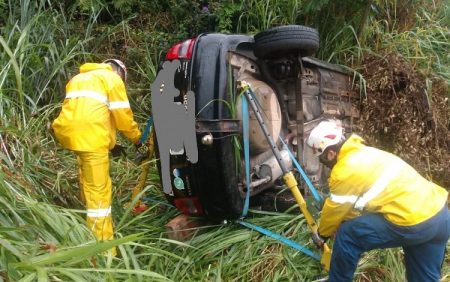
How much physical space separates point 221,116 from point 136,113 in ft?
7.24

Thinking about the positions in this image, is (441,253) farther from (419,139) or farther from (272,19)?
(272,19)

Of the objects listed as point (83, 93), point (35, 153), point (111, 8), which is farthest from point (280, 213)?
point (111, 8)

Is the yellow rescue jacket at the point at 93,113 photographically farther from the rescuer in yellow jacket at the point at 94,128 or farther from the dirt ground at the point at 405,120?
the dirt ground at the point at 405,120

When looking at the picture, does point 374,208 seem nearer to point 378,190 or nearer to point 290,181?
point 378,190

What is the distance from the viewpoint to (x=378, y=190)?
286cm

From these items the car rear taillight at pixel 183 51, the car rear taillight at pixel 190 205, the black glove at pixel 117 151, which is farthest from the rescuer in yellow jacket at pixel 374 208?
the black glove at pixel 117 151

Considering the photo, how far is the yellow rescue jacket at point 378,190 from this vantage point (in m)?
2.85

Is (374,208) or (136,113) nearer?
(374,208)

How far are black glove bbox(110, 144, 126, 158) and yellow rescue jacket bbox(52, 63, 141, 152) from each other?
0.35m

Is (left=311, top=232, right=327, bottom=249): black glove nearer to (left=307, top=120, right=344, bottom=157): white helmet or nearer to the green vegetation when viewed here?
the green vegetation

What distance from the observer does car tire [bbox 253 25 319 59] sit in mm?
3387

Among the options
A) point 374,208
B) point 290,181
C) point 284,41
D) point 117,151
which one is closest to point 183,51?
point 284,41

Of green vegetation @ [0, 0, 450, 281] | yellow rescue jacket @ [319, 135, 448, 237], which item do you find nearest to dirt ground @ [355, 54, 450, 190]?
green vegetation @ [0, 0, 450, 281]

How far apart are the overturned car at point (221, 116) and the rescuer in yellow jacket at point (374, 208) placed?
0.57 metres
